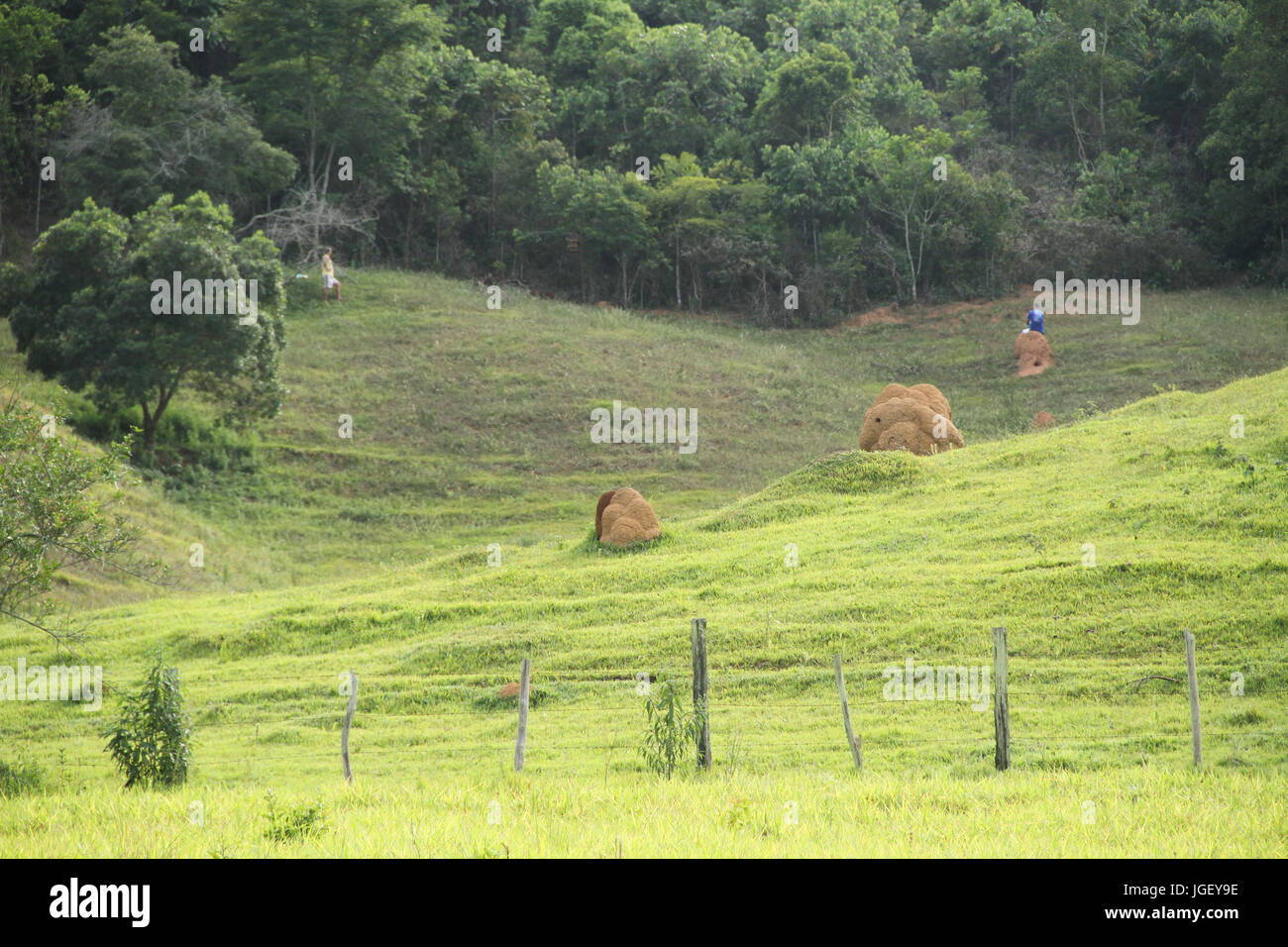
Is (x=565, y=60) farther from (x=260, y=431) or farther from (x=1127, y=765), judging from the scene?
(x=1127, y=765)

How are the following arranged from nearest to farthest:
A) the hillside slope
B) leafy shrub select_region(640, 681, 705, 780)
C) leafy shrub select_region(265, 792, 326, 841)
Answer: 1. leafy shrub select_region(265, 792, 326, 841)
2. leafy shrub select_region(640, 681, 705, 780)
3. the hillside slope

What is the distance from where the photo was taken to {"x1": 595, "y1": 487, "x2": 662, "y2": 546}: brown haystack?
2911cm

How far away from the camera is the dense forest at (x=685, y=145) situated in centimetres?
5903

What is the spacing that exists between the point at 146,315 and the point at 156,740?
27100mm

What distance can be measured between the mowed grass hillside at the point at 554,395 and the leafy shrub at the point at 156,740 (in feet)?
52.7

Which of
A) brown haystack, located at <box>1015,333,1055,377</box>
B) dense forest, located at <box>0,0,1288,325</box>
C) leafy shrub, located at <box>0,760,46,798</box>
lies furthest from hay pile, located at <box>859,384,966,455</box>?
dense forest, located at <box>0,0,1288,325</box>

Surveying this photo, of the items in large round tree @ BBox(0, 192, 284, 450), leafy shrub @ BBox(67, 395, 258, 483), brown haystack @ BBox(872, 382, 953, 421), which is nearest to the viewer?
brown haystack @ BBox(872, 382, 953, 421)

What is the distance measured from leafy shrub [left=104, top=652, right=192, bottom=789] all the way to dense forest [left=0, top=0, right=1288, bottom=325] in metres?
46.7

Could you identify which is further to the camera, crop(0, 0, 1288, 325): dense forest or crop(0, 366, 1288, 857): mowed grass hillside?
crop(0, 0, 1288, 325): dense forest

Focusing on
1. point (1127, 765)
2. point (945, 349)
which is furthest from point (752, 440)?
point (1127, 765)

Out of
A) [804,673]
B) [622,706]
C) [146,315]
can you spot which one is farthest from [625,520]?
[146,315]

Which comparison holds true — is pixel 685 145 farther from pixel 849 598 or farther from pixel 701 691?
pixel 701 691

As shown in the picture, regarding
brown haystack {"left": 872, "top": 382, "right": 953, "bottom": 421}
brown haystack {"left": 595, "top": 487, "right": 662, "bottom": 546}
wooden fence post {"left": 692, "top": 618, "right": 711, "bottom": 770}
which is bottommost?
wooden fence post {"left": 692, "top": 618, "right": 711, "bottom": 770}

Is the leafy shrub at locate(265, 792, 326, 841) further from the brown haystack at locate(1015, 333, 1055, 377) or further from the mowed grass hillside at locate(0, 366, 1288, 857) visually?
the brown haystack at locate(1015, 333, 1055, 377)
